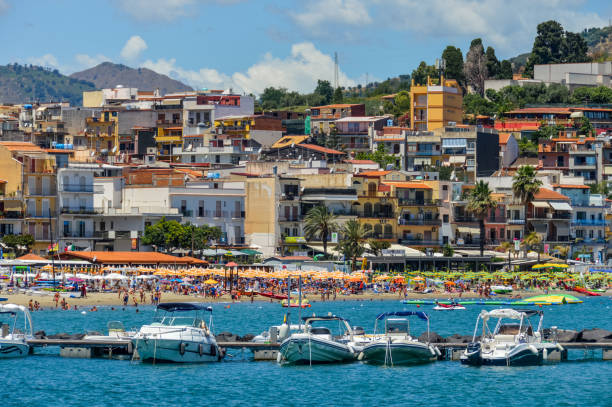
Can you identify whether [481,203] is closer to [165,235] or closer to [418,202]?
[418,202]

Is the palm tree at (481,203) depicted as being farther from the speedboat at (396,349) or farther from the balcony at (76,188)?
the speedboat at (396,349)

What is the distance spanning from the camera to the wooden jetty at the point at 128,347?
2468 inches

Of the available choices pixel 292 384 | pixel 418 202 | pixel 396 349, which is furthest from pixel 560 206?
pixel 292 384

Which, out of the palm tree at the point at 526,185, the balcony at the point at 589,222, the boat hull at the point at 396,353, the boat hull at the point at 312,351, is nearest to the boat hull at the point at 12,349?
the boat hull at the point at 312,351

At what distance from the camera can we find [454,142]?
15100cm

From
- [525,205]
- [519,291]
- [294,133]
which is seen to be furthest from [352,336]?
[294,133]

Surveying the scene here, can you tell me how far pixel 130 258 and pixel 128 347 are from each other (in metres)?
42.3

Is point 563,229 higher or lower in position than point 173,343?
higher

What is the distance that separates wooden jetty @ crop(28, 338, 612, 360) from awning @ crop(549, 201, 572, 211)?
7213 cm

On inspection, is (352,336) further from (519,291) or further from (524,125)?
(524,125)

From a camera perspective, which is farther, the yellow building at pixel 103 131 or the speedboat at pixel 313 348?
the yellow building at pixel 103 131

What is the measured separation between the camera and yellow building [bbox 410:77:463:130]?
16650 centimetres

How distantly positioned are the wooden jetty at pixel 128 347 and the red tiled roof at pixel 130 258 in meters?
37.8

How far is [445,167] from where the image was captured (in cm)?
14550
